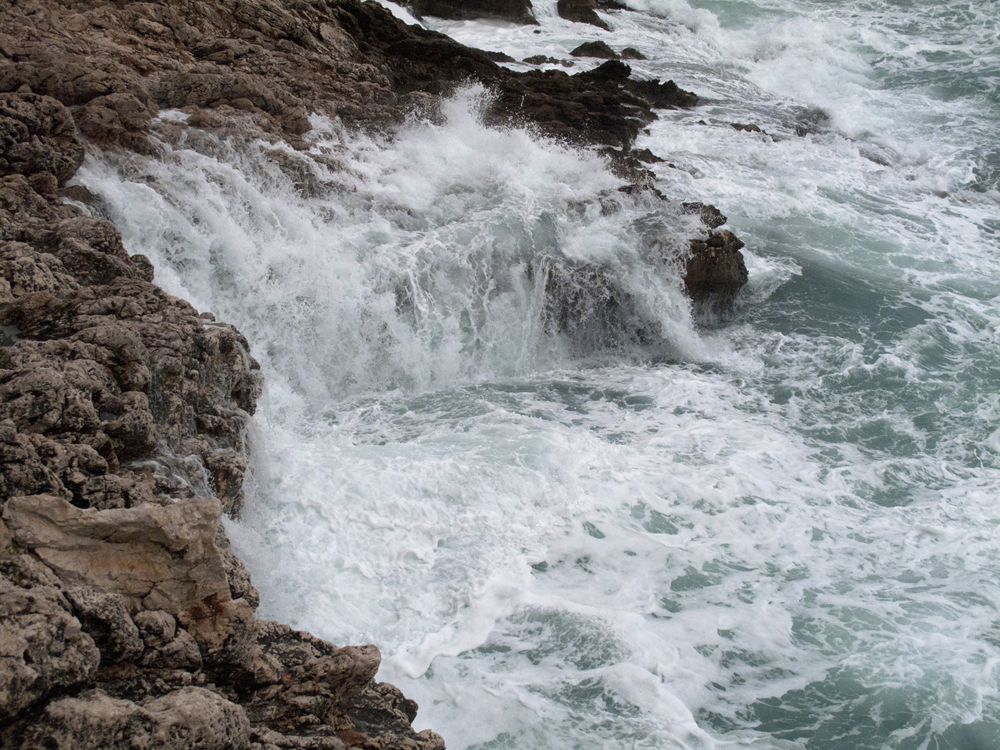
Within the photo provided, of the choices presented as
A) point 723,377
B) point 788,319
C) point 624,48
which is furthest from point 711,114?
point 723,377

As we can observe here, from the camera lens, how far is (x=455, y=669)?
509cm

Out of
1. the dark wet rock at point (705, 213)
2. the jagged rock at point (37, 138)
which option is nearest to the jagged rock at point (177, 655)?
the jagged rock at point (37, 138)

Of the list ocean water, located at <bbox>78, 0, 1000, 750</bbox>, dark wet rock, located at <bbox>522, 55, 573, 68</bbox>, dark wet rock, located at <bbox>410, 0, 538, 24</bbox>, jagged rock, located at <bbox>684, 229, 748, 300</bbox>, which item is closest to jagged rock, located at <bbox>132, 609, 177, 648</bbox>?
ocean water, located at <bbox>78, 0, 1000, 750</bbox>

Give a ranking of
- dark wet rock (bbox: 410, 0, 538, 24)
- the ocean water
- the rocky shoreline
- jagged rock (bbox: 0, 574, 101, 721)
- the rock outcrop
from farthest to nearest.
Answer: dark wet rock (bbox: 410, 0, 538, 24) < the ocean water < the rocky shoreline < the rock outcrop < jagged rock (bbox: 0, 574, 101, 721)

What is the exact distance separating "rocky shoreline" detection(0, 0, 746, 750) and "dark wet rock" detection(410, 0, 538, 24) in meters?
10.1

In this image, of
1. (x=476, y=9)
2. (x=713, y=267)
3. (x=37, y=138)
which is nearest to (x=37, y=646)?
(x=37, y=138)

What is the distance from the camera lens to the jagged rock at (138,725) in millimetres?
2576

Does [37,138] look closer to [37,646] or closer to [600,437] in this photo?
[600,437]

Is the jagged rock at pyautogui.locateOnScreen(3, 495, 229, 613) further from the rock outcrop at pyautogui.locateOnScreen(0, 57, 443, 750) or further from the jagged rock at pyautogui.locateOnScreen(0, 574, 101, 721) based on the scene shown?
the jagged rock at pyautogui.locateOnScreen(0, 574, 101, 721)

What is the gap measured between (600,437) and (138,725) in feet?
18.5

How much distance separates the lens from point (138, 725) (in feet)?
9.03

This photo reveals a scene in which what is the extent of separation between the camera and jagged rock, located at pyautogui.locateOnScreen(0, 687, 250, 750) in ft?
8.45

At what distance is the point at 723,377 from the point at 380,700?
21.6ft

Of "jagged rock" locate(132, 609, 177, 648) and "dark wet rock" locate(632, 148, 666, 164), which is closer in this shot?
"jagged rock" locate(132, 609, 177, 648)
